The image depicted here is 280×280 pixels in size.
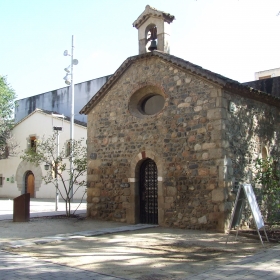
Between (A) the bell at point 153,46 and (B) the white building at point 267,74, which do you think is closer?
(A) the bell at point 153,46

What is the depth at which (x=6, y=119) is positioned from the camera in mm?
29625

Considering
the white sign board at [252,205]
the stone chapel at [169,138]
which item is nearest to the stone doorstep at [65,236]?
the stone chapel at [169,138]

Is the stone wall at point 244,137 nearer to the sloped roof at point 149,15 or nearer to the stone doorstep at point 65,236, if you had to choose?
the stone doorstep at point 65,236

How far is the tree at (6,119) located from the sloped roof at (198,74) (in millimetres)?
17243

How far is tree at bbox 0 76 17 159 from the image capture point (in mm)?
28656

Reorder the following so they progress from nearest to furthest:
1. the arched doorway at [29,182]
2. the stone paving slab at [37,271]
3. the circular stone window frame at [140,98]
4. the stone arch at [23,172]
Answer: the stone paving slab at [37,271], the circular stone window frame at [140,98], the stone arch at [23,172], the arched doorway at [29,182]

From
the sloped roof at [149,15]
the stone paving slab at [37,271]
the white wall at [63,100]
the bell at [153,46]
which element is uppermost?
the white wall at [63,100]

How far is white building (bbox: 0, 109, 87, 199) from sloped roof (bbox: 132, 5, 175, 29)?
13460 millimetres

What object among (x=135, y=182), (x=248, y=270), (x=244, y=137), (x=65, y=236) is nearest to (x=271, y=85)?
(x=244, y=137)

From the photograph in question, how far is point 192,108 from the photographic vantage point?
35.3 ft

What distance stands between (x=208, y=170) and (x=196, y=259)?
3.77 metres

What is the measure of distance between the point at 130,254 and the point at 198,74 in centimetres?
558

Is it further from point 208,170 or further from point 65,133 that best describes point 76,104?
point 208,170

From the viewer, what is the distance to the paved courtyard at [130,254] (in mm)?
5691
